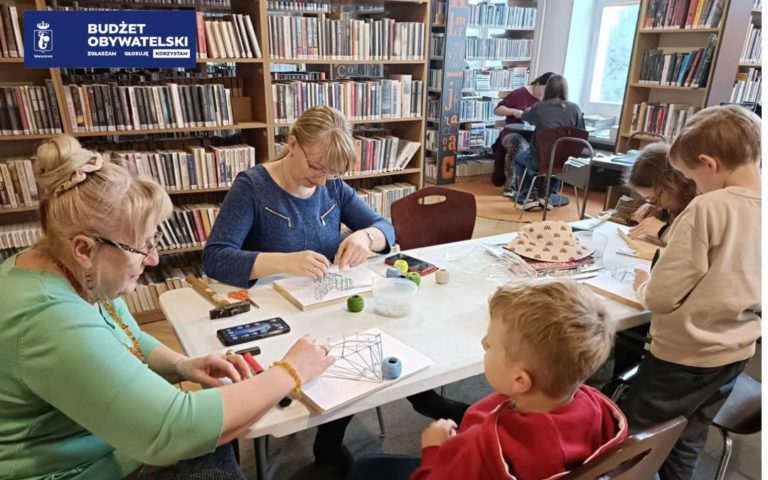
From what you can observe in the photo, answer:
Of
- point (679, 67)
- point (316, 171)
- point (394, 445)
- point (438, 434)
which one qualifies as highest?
point (679, 67)

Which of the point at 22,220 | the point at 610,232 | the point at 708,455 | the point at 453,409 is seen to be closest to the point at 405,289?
the point at 453,409

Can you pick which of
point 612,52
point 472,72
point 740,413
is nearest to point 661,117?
point 612,52

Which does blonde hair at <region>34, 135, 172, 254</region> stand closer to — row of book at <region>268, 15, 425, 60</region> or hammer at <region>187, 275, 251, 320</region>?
hammer at <region>187, 275, 251, 320</region>

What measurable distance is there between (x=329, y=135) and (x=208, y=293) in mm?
575

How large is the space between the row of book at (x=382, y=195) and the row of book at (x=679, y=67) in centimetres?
226

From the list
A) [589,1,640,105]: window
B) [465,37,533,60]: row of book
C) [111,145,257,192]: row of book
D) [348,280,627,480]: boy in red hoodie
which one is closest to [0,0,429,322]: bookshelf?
[111,145,257,192]: row of book

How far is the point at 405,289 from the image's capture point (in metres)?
1.39

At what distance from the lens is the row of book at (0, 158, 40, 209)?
2.44m

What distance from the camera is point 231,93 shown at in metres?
2.95

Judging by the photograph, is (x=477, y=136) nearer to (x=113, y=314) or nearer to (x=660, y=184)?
(x=660, y=184)

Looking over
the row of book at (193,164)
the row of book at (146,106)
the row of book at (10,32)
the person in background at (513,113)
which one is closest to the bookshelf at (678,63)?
the person in background at (513,113)

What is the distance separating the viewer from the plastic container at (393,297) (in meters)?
1.35

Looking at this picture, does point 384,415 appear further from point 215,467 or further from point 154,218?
point 154,218

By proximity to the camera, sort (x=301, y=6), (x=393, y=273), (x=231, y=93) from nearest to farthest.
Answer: (x=393, y=273) → (x=231, y=93) → (x=301, y=6)
